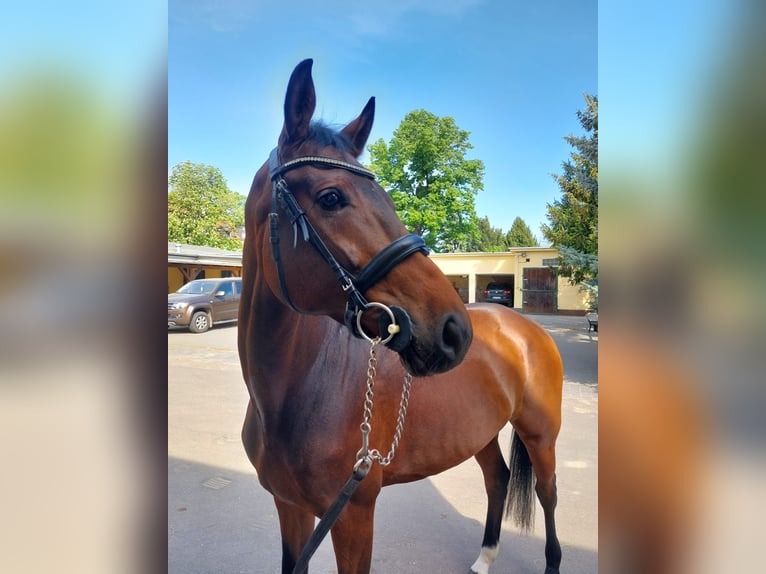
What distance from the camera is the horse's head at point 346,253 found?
3.66 ft

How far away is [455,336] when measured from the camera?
44.1 inches

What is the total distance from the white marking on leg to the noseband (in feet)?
7.03

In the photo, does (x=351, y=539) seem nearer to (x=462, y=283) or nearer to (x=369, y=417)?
(x=369, y=417)

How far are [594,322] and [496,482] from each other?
901 cm

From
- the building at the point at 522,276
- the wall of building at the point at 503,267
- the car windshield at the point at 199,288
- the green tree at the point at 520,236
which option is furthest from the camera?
the green tree at the point at 520,236

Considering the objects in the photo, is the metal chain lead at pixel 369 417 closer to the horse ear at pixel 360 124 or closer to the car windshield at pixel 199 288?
the horse ear at pixel 360 124

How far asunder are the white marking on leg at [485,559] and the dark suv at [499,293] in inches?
741

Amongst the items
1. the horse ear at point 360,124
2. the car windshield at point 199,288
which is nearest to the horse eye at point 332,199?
the horse ear at point 360,124

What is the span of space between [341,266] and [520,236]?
5086 centimetres

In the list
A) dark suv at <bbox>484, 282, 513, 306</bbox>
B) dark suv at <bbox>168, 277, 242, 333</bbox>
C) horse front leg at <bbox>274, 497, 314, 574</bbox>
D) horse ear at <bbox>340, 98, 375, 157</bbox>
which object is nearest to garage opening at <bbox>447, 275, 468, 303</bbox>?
dark suv at <bbox>484, 282, 513, 306</bbox>

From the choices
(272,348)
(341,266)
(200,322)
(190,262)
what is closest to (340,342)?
(272,348)
